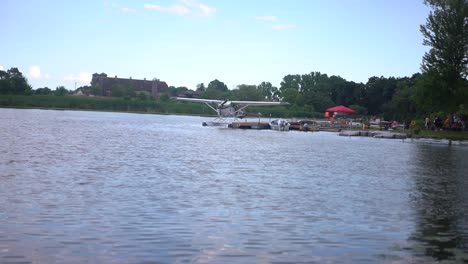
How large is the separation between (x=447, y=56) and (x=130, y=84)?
450 ft

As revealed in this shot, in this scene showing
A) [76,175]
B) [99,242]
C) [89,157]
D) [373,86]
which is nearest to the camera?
[99,242]

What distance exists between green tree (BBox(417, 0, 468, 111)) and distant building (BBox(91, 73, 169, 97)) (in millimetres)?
131189

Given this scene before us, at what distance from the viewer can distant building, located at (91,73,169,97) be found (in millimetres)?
167750

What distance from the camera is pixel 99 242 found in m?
7.38

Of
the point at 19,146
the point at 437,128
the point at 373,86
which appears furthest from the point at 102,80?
the point at 19,146

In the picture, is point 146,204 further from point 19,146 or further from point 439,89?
point 439,89

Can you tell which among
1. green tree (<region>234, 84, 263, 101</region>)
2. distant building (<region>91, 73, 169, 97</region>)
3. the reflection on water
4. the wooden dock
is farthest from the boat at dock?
distant building (<region>91, 73, 169, 97</region>)

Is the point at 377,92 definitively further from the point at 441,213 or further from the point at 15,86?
the point at 441,213

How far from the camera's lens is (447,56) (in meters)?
41.4

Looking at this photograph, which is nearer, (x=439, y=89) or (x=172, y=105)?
(x=439, y=89)

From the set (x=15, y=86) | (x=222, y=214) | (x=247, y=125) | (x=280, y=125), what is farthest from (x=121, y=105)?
(x=222, y=214)

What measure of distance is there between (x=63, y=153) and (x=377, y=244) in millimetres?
14896

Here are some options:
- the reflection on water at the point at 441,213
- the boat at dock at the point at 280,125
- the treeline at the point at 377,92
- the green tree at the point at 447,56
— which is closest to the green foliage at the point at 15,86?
the treeline at the point at 377,92

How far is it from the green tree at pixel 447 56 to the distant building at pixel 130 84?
430 ft
